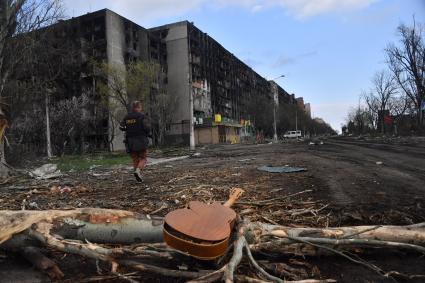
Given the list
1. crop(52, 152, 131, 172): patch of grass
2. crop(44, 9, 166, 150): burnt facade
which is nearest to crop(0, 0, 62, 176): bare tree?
crop(52, 152, 131, 172): patch of grass

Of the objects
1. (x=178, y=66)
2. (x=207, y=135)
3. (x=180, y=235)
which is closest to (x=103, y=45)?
(x=178, y=66)

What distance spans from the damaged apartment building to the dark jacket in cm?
4340

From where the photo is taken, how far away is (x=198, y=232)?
155 inches

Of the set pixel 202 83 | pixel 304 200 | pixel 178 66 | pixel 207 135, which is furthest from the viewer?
pixel 202 83

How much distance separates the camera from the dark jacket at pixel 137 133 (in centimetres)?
1073

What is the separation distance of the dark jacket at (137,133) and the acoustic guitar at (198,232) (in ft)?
21.8

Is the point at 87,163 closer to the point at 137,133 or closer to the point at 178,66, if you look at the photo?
the point at 137,133

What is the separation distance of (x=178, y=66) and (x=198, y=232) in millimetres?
92669

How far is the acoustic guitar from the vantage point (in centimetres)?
388

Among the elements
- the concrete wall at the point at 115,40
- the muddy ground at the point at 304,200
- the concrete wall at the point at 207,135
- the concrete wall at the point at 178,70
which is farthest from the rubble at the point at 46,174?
the concrete wall at the point at 178,70

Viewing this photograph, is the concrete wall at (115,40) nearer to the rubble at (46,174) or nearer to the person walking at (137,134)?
the rubble at (46,174)

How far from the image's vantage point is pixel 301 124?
143m

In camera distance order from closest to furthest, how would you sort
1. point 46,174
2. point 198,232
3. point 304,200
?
point 198,232
point 304,200
point 46,174

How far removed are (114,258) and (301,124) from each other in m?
142
